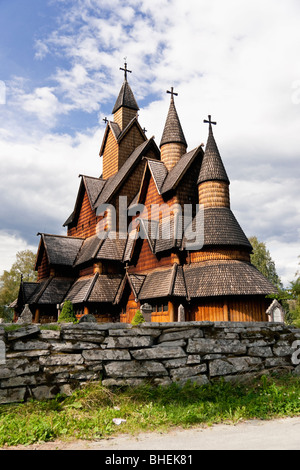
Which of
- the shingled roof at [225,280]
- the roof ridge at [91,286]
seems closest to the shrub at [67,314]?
the roof ridge at [91,286]

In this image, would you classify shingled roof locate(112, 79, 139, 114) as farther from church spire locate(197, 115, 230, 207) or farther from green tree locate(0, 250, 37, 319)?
green tree locate(0, 250, 37, 319)

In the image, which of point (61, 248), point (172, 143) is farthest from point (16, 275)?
point (172, 143)

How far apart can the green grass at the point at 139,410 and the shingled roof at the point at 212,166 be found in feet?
51.2

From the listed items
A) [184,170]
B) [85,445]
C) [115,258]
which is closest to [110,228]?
[115,258]

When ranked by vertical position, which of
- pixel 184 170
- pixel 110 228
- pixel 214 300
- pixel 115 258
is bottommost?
pixel 214 300

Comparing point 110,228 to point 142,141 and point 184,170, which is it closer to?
point 184,170

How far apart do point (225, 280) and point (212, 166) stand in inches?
281

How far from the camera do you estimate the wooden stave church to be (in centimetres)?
1916

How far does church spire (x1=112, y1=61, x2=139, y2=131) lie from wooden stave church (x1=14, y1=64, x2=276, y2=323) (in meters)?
0.10

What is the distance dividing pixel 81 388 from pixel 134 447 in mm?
1966

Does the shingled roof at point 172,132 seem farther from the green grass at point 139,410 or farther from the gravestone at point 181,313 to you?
the green grass at point 139,410

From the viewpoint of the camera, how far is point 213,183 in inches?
856

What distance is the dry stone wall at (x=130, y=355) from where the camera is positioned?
6242mm
